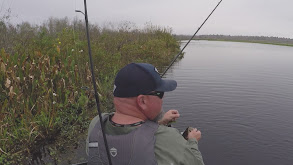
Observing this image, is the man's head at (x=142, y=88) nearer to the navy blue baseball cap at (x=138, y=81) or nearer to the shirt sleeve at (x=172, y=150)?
the navy blue baseball cap at (x=138, y=81)

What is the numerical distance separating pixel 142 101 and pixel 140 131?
9.2 inches

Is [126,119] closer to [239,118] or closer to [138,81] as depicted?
[138,81]

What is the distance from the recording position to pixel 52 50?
6879 millimetres

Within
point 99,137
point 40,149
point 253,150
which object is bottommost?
point 253,150

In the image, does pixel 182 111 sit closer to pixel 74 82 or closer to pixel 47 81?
pixel 74 82

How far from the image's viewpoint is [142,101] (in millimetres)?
1797

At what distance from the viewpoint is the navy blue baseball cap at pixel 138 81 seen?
176cm

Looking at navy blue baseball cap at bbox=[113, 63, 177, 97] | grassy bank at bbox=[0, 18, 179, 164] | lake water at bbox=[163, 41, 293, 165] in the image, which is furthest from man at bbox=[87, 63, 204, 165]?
lake water at bbox=[163, 41, 293, 165]

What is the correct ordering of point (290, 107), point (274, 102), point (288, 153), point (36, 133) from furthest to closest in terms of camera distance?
point (274, 102), point (290, 107), point (288, 153), point (36, 133)

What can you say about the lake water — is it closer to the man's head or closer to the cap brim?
the cap brim

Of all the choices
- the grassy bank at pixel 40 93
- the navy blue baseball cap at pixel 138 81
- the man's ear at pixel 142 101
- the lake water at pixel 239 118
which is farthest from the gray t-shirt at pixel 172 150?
the lake water at pixel 239 118

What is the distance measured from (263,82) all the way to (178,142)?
1222 centimetres

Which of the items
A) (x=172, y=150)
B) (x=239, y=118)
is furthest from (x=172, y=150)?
(x=239, y=118)

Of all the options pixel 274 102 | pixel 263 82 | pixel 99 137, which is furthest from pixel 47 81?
pixel 263 82
